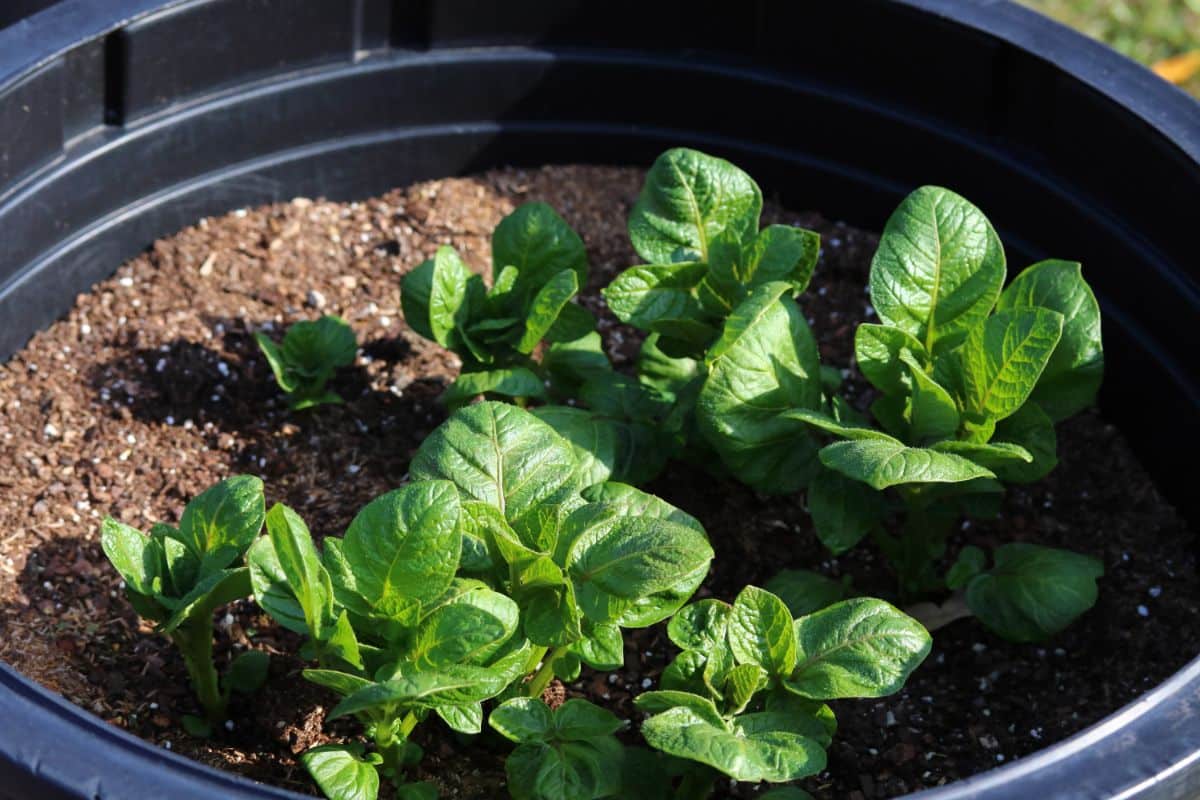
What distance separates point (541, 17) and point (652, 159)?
33cm

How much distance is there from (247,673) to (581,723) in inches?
19.4

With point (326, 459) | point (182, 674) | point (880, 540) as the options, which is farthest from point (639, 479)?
point (182, 674)

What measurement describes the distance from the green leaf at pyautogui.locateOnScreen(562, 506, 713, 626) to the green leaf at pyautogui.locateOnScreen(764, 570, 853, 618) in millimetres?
361

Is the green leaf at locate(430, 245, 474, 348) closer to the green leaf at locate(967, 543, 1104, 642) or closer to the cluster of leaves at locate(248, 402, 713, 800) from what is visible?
the cluster of leaves at locate(248, 402, 713, 800)

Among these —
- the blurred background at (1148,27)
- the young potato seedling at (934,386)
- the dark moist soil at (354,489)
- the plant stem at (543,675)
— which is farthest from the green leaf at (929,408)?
the blurred background at (1148,27)

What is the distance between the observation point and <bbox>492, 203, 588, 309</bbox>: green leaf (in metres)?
2.14

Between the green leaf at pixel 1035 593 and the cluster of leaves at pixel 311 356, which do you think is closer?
the green leaf at pixel 1035 593

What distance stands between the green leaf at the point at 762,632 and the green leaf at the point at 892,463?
18cm

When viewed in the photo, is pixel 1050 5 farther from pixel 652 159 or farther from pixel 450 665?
pixel 450 665

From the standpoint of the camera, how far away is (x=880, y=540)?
6.86ft

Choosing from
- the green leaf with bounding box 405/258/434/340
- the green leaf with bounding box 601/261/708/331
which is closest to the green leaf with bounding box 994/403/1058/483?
the green leaf with bounding box 601/261/708/331

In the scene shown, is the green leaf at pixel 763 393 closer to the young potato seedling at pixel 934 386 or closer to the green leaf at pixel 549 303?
the young potato seedling at pixel 934 386

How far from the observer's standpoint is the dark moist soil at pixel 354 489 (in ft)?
6.25

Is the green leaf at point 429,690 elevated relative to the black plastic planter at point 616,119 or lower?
lower
